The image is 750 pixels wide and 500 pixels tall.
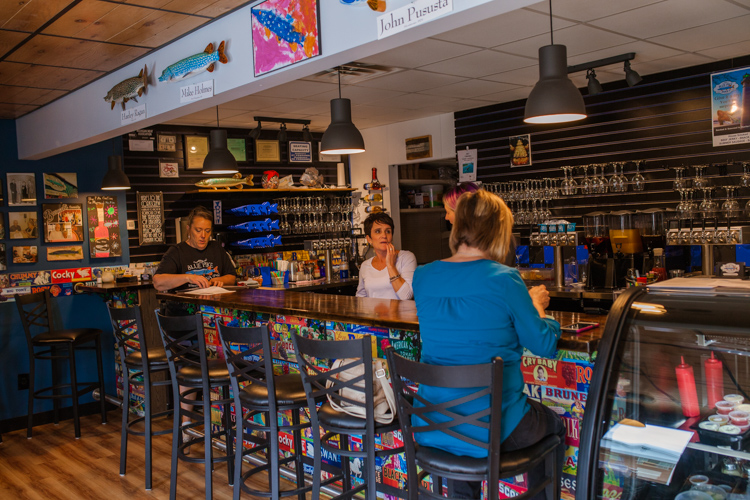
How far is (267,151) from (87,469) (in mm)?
4852

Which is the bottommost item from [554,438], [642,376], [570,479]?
[570,479]

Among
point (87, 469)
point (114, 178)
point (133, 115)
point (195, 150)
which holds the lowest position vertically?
point (87, 469)

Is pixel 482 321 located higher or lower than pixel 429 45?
lower

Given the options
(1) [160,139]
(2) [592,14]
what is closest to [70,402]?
(1) [160,139]

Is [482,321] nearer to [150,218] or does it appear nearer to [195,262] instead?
[195,262]

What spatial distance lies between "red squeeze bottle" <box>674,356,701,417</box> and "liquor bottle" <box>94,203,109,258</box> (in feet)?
20.8

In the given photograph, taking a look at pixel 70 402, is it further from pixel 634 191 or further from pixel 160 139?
pixel 634 191

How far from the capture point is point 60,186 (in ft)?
21.9

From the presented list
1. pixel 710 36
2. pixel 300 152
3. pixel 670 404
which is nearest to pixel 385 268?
pixel 670 404

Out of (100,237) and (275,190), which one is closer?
(100,237)

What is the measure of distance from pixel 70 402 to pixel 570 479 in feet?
16.9

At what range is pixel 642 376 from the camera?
6.26 feet

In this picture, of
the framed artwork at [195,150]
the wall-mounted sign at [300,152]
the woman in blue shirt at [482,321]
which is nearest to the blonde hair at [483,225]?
the woman in blue shirt at [482,321]

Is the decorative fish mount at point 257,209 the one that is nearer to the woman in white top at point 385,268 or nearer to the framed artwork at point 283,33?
the woman in white top at point 385,268
